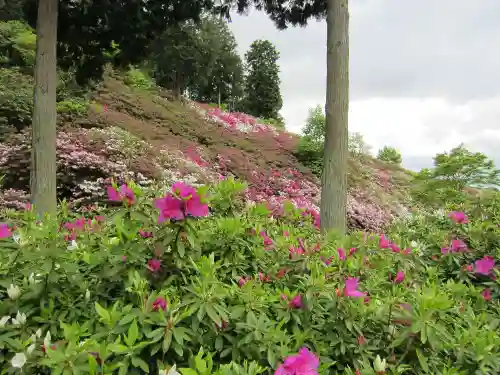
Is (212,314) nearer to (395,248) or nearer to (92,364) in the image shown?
(92,364)

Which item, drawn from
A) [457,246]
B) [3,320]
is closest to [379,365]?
[3,320]

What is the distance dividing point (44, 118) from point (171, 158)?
340 cm

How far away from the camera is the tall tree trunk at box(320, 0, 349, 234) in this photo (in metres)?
5.93

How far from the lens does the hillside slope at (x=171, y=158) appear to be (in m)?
7.10

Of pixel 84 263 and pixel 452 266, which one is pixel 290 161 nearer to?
pixel 452 266

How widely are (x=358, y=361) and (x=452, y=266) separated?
143 cm

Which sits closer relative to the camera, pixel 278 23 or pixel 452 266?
pixel 452 266

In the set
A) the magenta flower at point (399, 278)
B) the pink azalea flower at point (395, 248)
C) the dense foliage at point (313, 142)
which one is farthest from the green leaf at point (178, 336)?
the dense foliage at point (313, 142)

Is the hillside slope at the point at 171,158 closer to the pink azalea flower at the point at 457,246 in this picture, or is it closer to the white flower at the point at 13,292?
the pink azalea flower at the point at 457,246

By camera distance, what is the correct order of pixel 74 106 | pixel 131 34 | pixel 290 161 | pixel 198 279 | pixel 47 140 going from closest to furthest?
1. pixel 198 279
2. pixel 47 140
3. pixel 131 34
4. pixel 74 106
5. pixel 290 161

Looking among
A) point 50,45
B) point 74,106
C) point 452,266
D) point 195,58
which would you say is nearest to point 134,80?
point 195,58

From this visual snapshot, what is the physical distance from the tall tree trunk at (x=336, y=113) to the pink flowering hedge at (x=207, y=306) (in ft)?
13.4

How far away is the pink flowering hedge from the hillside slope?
3.72m

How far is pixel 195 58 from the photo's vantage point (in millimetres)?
17109
